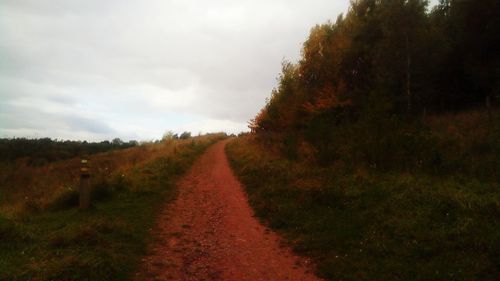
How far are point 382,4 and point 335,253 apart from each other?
2796 centimetres

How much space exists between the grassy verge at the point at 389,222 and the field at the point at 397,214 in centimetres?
2

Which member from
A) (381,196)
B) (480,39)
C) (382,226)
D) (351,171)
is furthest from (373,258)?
(480,39)

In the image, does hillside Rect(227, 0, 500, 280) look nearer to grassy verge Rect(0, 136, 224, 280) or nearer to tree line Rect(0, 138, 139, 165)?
grassy verge Rect(0, 136, 224, 280)

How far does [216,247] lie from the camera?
27.5 feet

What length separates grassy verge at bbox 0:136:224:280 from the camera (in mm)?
6301

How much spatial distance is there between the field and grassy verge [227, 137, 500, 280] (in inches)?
0.6

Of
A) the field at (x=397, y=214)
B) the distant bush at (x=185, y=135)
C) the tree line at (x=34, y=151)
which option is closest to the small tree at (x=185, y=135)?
the distant bush at (x=185, y=135)

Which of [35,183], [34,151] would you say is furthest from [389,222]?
[34,151]

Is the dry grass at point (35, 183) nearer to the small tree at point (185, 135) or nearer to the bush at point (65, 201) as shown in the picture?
the bush at point (65, 201)

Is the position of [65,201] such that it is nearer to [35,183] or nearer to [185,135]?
[35,183]

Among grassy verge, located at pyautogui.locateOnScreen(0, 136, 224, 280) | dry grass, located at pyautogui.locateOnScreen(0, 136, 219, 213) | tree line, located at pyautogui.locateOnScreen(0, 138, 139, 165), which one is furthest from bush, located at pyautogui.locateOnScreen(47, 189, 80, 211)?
tree line, located at pyautogui.locateOnScreen(0, 138, 139, 165)

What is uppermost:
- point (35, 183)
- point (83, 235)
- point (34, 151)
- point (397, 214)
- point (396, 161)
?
point (34, 151)

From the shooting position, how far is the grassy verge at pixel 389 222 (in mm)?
6773

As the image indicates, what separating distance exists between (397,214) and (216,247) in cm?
451
